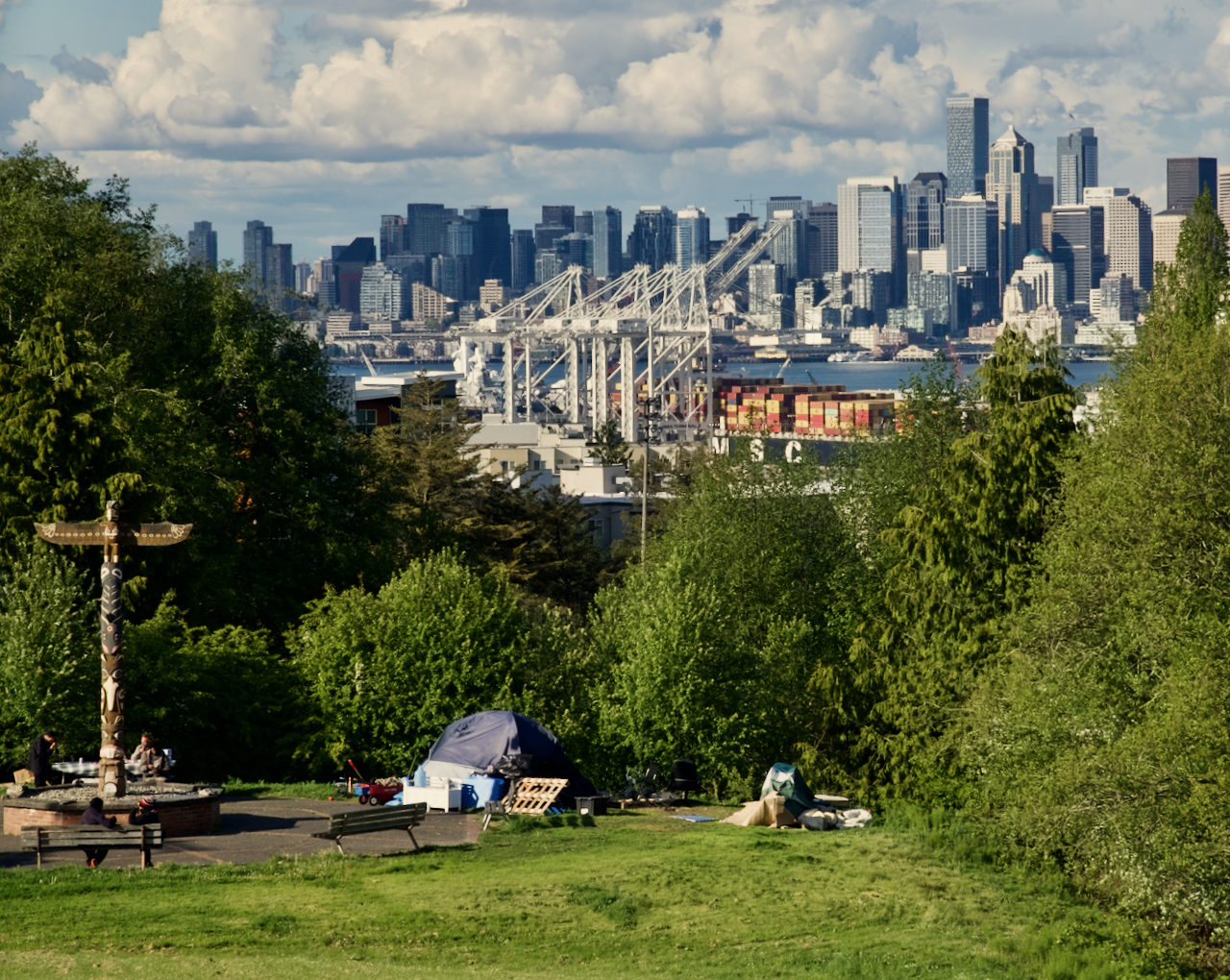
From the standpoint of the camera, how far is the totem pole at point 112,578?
2027 cm

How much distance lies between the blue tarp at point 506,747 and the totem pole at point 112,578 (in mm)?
5719

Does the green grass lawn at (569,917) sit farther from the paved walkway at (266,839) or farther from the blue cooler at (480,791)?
the blue cooler at (480,791)

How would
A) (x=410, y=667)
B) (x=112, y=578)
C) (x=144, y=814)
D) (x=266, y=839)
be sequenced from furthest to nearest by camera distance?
(x=410, y=667)
(x=112, y=578)
(x=266, y=839)
(x=144, y=814)

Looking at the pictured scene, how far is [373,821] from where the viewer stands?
1889 centimetres

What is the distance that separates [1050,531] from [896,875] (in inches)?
357

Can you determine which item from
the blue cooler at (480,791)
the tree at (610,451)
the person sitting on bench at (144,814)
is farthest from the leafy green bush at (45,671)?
the tree at (610,451)

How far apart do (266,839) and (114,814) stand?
191 cm

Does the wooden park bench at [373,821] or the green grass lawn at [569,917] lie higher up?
the wooden park bench at [373,821]

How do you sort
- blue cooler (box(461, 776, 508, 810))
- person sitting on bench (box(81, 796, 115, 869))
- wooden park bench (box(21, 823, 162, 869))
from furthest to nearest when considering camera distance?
1. blue cooler (box(461, 776, 508, 810))
2. person sitting on bench (box(81, 796, 115, 869))
3. wooden park bench (box(21, 823, 162, 869))

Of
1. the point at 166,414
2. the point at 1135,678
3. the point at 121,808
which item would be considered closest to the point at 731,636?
the point at 1135,678

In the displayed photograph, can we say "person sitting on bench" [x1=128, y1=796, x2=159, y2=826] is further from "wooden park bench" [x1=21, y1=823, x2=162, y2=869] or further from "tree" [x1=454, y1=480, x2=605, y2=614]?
"tree" [x1=454, y1=480, x2=605, y2=614]

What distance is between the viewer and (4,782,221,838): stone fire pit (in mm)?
19344

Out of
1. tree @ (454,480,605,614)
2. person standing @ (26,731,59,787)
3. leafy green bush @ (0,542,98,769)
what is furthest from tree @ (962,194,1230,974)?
tree @ (454,480,605,614)

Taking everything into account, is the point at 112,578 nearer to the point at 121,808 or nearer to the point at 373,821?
the point at 121,808
